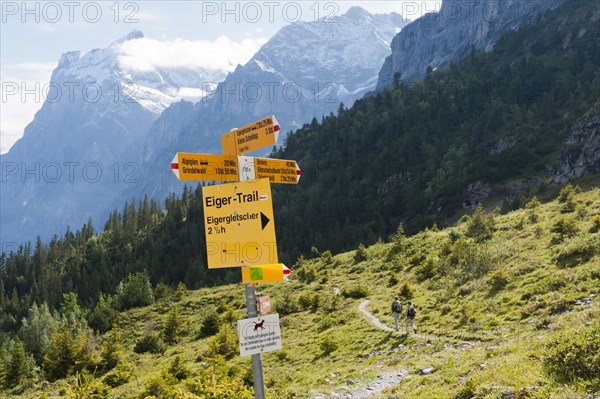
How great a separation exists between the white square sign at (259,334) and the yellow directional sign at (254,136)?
3453mm

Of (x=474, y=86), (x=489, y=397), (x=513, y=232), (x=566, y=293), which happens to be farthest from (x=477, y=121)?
(x=489, y=397)

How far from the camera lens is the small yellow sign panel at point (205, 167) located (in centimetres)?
934

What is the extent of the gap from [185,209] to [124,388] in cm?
16775

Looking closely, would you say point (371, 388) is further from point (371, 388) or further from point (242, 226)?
point (242, 226)

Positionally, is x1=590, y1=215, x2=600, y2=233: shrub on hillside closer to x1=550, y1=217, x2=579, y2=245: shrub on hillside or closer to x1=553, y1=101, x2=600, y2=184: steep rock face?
x1=550, y1=217, x2=579, y2=245: shrub on hillside

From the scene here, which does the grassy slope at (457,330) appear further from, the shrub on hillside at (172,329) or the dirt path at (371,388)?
the shrub on hillside at (172,329)

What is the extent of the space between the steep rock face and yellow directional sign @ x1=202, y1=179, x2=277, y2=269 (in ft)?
Result: 330

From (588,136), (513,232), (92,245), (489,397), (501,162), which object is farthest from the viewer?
(92,245)

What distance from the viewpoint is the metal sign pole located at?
8.47 meters

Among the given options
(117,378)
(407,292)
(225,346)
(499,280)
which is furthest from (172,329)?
(499,280)

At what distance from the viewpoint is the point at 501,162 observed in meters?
131

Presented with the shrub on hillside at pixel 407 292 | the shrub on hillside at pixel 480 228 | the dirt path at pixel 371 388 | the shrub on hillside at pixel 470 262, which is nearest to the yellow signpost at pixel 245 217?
the dirt path at pixel 371 388

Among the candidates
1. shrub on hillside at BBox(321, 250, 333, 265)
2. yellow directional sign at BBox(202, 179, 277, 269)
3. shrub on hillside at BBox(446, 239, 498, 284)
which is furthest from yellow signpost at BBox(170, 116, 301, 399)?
shrub on hillside at BBox(321, 250, 333, 265)

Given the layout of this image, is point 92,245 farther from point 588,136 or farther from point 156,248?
point 588,136
